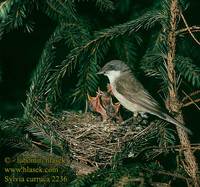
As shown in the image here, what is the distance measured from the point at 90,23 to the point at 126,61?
48 centimetres

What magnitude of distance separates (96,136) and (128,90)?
1293 millimetres

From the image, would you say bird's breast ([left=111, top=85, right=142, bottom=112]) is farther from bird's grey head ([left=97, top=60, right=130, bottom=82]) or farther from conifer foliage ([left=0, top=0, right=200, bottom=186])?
conifer foliage ([left=0, top=0, right=200, bottom=186])

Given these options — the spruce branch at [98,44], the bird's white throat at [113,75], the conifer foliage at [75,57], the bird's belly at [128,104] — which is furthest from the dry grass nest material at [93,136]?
the bird's white throat at [113,75]

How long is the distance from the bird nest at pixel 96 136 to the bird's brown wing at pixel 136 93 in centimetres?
25

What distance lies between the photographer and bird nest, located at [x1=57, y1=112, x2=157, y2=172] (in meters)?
4.14

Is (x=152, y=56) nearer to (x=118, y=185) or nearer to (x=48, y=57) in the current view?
(x=48, y=57)

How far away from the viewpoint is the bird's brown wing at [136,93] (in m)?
4.95

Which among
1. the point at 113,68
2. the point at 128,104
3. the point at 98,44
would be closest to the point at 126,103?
the point at 128,104

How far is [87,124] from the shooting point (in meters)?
4.65

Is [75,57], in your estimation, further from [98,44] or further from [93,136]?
[93,136]

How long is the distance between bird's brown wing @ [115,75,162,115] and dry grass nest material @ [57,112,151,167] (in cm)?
31

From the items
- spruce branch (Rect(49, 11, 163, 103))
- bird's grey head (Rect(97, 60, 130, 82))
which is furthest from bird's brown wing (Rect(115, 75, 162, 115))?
spruce branch (Rect(49, 11, 163, 103))

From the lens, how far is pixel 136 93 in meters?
5.46

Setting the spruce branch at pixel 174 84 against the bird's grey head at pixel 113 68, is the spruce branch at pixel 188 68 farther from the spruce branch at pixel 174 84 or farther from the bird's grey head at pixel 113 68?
the bird's grey head at pixel 113 68
